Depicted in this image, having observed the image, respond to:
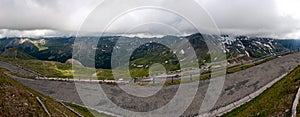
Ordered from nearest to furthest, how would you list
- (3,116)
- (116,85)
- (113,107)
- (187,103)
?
(3,116), (187,103), (113,107), (116,85)

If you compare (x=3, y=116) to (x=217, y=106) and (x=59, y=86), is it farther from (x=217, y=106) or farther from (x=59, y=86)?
(x=59, y=86)

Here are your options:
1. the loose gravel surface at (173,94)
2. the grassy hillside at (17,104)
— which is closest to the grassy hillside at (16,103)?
the grassy hillside at (17,104)

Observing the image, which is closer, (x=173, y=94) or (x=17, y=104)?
(x=17, y=104)

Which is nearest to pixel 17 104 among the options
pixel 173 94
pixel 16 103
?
pixel 16 103

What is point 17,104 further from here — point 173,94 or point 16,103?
point 173,94

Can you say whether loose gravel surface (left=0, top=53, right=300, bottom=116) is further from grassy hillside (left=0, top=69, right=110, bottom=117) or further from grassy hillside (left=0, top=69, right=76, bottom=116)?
grassy hillside (left=0, top=69, right=76, bottom=116)

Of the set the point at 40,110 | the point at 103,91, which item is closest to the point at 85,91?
the point at 103,91

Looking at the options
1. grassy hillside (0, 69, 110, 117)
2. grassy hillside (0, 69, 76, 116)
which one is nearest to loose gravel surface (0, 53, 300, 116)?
grassy hillside (0, 69, 110, 117)

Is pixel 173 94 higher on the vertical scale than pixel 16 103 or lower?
lower

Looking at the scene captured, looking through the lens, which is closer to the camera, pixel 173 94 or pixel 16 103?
pixel 16 103

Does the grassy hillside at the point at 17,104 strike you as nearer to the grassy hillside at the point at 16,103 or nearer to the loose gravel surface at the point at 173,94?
the grassy hillside at the point at 16,103
